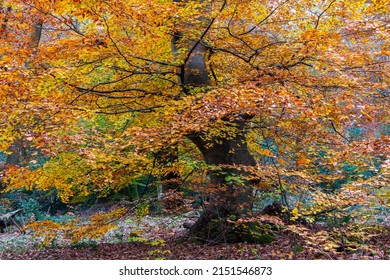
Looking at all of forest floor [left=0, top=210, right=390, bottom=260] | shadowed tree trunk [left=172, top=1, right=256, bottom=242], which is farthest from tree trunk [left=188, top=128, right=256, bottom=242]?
forest floor [left=0, top=210, right=390, bottom=260]

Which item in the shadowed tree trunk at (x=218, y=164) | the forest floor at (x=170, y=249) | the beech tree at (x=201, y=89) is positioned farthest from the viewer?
the shadowed tree trunk at (x=218, y=164)

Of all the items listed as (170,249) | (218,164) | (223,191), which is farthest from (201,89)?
(170,249)

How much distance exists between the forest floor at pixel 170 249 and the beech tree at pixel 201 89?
1.88 feet

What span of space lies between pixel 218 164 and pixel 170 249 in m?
2.03

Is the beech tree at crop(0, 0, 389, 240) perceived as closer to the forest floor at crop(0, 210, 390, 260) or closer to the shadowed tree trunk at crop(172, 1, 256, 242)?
the shadowed tree trunk at crop(172, 1, 256, 242)

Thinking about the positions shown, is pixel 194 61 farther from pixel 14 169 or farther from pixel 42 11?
pixel 14 169

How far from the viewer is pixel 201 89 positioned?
6.82m

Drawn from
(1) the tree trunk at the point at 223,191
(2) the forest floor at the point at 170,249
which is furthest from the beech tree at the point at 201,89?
(2) the forest floor at the point at 170,249

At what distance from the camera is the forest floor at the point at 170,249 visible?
6078 millimetres

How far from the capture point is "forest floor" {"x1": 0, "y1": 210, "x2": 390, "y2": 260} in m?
6.08

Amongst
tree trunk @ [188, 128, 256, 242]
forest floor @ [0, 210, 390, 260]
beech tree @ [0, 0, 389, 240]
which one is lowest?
forest floor @ [0, 210, 390, 260]

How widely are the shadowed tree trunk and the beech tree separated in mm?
31

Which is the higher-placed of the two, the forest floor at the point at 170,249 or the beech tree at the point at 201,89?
the beech tree at the point at 201,89

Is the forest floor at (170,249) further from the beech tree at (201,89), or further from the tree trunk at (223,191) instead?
the beech tree at (201,89)
